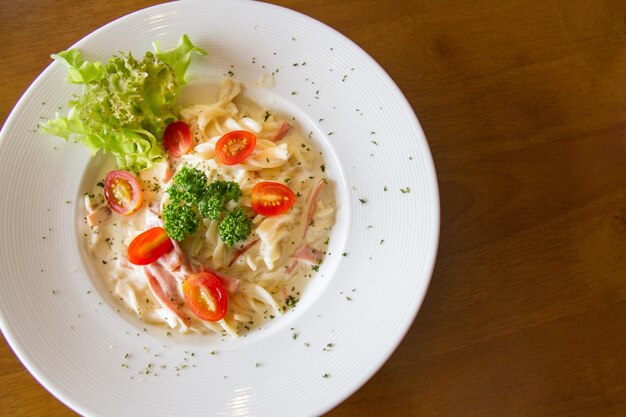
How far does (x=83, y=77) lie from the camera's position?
3018 millimetres

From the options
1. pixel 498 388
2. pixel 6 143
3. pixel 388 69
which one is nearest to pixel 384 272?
pixel 498 388

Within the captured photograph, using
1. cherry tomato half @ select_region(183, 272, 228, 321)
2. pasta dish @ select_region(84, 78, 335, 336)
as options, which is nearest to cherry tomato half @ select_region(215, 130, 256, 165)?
pasta dish @ select_region(84, 78, 335, 336)

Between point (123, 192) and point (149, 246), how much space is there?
→ 40 cm

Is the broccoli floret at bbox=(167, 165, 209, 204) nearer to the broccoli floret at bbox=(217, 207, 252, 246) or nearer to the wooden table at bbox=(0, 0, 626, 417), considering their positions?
the broccoli floret at bbox=(217, 207, 252, 246)

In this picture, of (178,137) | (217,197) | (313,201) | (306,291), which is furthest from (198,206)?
(306,291)

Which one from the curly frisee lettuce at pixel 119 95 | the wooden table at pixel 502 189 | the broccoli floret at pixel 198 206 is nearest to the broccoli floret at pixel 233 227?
the broccoli floret at pixel 198 206

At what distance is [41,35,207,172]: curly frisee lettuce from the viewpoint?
3.02 meters

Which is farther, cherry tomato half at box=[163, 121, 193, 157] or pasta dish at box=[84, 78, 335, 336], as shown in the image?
cherry tomato half at box=[163, 121, 193, 157]

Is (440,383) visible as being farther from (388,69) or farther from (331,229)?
(388,69)

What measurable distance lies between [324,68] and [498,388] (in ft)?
7.50

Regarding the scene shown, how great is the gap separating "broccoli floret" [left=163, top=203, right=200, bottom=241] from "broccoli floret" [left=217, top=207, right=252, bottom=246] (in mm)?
179

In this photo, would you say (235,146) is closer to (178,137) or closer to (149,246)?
(178,137)

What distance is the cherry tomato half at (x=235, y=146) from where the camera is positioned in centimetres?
315

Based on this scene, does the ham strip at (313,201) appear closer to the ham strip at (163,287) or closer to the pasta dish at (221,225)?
the pasta dish at (221,225)
